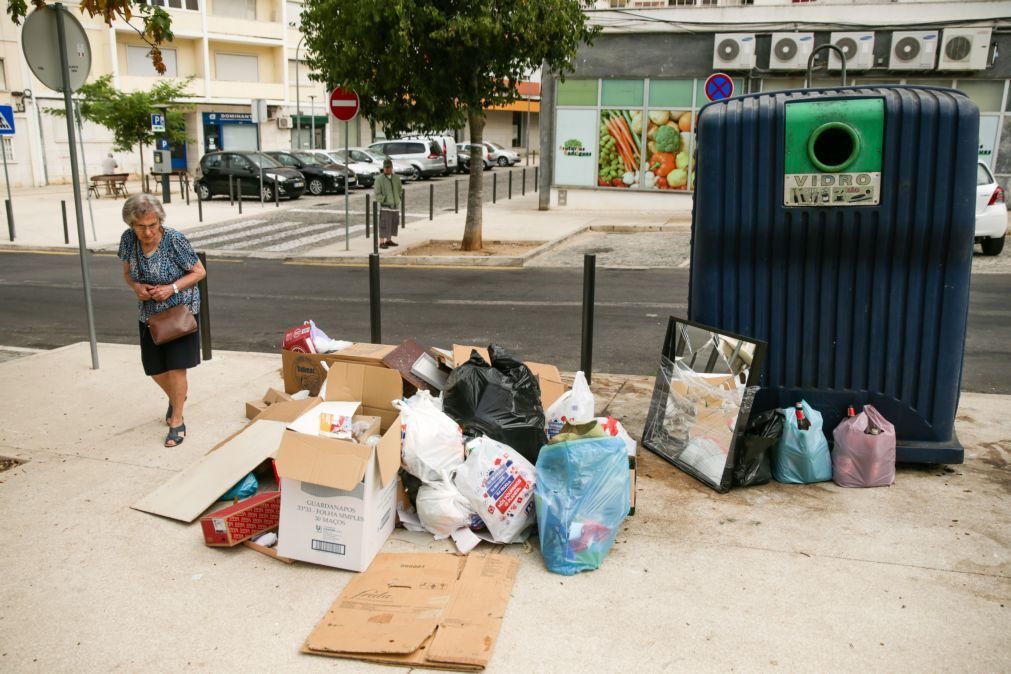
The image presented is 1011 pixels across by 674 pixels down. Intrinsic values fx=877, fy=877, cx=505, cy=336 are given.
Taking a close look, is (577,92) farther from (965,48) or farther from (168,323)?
(168,323)

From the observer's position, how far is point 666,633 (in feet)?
11.2

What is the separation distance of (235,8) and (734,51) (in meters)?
33.7

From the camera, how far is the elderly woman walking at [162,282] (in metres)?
5.23

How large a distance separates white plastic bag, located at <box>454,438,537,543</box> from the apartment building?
52.2 feet

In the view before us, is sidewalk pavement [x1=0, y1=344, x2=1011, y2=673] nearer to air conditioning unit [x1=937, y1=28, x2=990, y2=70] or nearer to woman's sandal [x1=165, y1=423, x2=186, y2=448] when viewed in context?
woman's sandal [x1=165, y1=423, x2=186, y2=448]

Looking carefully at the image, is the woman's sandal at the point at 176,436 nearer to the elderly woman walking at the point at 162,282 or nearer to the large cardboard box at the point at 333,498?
the elderly woman walking at the point at 162,282

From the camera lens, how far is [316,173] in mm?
27719

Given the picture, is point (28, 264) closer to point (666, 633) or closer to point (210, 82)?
point (666, 633)

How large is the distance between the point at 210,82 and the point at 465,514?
44.4 metres

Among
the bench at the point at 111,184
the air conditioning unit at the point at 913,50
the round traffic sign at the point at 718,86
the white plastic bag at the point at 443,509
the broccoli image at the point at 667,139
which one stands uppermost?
the air conditioning unit at the point at 913,50

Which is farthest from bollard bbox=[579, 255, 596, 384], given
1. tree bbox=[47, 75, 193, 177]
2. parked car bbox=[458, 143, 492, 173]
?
parked car bbox=[458, 143, 492, 173]

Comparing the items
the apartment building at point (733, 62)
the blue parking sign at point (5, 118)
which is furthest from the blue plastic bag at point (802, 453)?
the blue parking sign at point (5, 118)

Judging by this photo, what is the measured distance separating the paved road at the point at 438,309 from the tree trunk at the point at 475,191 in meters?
1.84

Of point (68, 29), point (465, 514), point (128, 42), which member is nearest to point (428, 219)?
point (68, 29)
